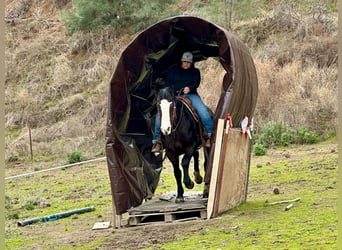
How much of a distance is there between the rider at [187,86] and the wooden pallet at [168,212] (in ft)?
2.81

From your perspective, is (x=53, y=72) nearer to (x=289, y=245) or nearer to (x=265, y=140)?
(x=265, y=140)

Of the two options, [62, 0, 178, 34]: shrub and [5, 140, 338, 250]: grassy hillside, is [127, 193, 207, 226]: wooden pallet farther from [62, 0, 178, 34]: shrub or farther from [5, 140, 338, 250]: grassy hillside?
[62, 0, 178, 34]: shrub

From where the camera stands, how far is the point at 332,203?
9.38 m

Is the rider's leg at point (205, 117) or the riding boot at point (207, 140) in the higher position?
the rider's leg at point (205, 117)

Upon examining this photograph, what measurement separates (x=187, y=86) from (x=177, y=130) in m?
0.84

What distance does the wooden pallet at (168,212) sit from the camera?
9.48 metres

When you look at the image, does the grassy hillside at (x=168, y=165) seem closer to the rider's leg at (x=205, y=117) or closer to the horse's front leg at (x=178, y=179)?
the horse's front leg at (x=178, y=179)

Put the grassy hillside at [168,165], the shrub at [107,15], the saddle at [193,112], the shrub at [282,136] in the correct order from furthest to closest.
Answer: the shrub at [107,15] < the shrub at [282,136] < the saddle at [193,112] < the grassy hillside at [168,165]

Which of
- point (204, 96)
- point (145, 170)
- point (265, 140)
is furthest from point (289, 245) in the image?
point (204, 96)

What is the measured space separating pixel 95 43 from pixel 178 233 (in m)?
24.5

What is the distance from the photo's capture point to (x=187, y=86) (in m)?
10.3

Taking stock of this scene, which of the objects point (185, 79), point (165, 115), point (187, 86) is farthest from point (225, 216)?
point (185, 79)

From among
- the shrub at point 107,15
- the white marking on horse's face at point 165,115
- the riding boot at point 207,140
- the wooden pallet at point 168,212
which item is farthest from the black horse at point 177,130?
the shrub at point 107,15

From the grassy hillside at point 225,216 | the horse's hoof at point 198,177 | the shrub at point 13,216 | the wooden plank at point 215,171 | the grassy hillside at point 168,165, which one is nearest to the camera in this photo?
the grassy hillside at point 225,216
